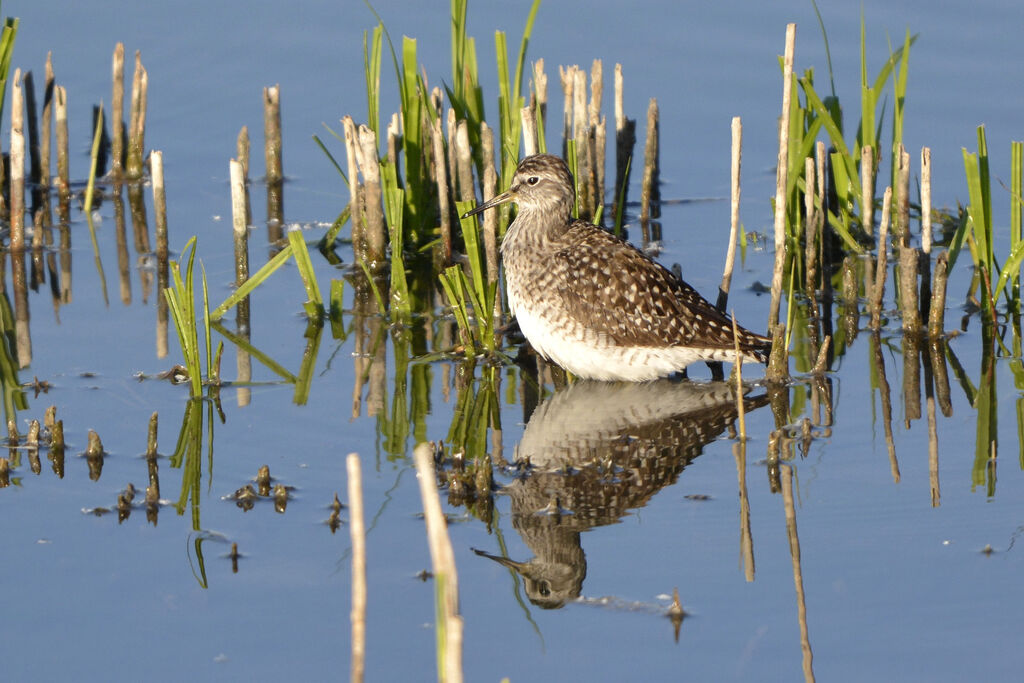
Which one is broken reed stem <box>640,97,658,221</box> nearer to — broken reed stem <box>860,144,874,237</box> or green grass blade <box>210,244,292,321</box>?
broken reed stem <box>860,144,874,237</box>

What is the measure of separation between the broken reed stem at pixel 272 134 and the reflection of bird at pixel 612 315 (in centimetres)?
337

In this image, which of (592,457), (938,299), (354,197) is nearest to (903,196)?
(938,299)

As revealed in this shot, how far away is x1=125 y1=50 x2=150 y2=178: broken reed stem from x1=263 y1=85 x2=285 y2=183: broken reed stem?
0.95 meters

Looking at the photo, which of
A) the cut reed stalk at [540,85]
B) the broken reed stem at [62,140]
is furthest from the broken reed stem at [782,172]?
the broken reed stem at [62,140]

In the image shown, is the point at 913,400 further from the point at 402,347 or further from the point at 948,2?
the point at 948,2

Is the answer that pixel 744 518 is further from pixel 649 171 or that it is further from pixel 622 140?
pixel 649 171

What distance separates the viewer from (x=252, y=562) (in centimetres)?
687

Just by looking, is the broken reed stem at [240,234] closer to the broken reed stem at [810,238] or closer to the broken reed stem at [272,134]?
the broken reed stem at [272,134]

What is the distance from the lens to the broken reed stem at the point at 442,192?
1029cm

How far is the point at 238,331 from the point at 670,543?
3.93m

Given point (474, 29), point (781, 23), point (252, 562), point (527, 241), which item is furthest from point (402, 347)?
point (781, 23)

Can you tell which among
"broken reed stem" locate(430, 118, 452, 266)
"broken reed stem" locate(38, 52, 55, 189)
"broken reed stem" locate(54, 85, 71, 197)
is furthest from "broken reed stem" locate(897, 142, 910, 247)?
"broken reed stem" locate(38, 52, 55, 189)

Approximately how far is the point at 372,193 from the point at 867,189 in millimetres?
3442

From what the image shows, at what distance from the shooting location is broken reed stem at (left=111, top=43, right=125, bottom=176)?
11836mm
